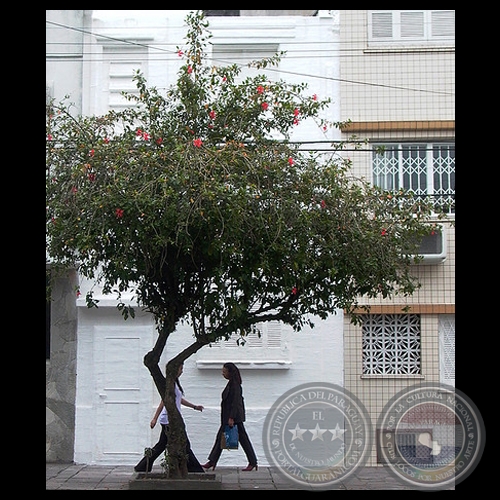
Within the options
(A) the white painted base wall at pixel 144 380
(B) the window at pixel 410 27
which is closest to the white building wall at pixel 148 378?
(A) the white painted base wall at pixel 144 380

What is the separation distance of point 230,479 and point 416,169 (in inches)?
228

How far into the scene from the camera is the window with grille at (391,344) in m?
13.5

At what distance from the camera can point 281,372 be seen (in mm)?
13477

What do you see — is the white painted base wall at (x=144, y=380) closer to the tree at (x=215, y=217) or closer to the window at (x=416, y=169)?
the window at (x=416, y=169)

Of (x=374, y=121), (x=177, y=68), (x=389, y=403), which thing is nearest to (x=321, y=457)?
(x=389, y=403)

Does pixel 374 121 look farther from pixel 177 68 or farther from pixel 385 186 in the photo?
pixel 177 68

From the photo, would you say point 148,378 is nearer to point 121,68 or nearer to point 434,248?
point 434,248

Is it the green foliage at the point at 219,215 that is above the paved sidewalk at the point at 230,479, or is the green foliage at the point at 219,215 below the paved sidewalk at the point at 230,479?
above

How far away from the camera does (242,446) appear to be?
1262 centimetres

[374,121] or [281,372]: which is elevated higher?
[374,121]

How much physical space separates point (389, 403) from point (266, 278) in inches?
182

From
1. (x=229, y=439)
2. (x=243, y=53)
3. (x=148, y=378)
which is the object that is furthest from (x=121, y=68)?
(x=229, y=439)

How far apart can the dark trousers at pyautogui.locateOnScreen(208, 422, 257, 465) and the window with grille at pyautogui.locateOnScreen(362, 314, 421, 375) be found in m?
2.26

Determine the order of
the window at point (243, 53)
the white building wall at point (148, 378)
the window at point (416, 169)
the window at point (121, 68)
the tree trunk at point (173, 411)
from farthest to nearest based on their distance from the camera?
the window at point (243, 53) < the window at point (121, 68) < the window at point (416, 169) < the white building wall at point (148, 378) < the tree trunk at point (173, 411)
